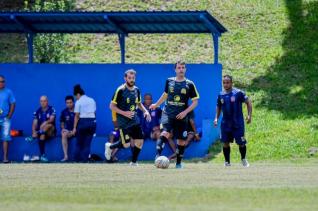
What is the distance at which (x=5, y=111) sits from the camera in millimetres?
29047

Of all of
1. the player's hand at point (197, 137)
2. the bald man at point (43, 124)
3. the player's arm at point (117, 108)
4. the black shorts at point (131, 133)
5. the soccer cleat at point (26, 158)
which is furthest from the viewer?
the soccer cleat at point (26, 158)

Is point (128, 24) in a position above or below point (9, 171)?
above

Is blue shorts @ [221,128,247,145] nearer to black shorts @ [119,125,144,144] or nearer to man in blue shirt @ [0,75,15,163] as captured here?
black shorts @ [119,125,144,144]

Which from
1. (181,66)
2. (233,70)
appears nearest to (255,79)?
(233,70)

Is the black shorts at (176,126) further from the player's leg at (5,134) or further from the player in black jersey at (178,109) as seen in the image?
the player's leg at (5,134)

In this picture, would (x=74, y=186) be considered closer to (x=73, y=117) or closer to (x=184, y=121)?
(x=184, y=121)

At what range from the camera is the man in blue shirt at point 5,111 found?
94.8ft

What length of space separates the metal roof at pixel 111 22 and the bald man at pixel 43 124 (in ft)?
8.73

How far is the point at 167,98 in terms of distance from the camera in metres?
22.8

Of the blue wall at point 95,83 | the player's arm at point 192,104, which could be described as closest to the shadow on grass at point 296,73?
the blue wall at point 95,83

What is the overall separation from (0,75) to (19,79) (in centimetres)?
93

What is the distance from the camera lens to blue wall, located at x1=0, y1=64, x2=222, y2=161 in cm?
3036

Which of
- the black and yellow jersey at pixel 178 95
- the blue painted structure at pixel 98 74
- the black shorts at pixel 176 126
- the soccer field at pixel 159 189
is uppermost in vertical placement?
the blue painted structure at pixel 98 74

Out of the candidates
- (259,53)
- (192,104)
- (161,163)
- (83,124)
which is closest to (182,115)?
(192,104)
